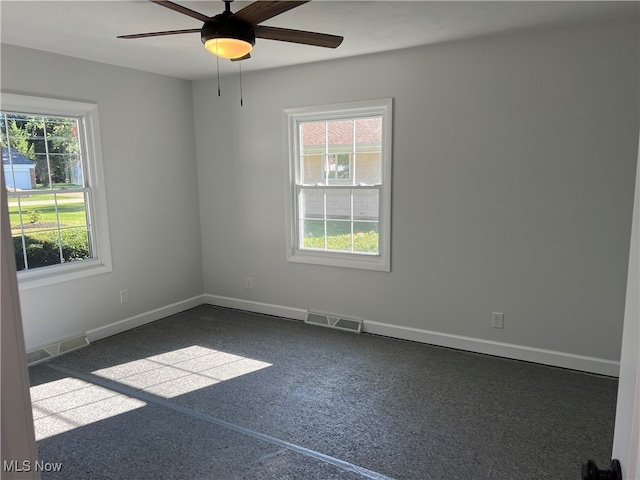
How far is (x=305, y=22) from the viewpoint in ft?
9.41

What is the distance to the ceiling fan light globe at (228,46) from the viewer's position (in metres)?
2.24

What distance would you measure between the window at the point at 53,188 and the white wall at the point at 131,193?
100 mm

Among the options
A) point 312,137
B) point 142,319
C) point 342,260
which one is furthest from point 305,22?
point 142,319

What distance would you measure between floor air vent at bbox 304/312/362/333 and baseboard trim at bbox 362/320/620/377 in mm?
79

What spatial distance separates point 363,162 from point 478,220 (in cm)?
118

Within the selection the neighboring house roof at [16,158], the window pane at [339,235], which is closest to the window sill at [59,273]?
the neighboring house roof at [16,158]

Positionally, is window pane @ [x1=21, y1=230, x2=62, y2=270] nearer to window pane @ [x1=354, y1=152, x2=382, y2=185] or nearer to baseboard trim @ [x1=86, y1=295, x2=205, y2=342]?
baseboard trim @ [x1=86, y1=295, x2=205, y2=342]

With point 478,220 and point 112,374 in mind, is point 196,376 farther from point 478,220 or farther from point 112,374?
point 478,220

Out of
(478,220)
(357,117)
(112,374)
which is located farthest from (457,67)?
(112,374)

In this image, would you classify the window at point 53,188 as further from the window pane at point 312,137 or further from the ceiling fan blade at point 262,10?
the ceiling fan blade at point 262,10

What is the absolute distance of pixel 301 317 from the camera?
4.46m

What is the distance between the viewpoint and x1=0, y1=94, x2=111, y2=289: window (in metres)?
3.43

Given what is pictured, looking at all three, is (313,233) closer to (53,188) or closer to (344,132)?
(344,132)

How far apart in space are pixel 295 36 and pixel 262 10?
35cm
